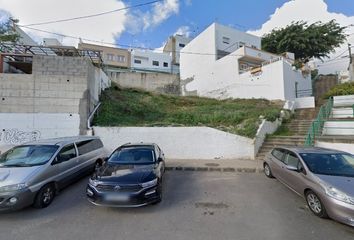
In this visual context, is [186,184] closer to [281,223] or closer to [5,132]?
[281,223]

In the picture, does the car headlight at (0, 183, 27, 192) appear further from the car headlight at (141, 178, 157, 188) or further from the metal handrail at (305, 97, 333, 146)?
the metal handrail at (305, 97, 333, 146)

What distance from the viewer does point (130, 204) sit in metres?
4.64

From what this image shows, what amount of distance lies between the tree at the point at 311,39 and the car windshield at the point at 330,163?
25420mm

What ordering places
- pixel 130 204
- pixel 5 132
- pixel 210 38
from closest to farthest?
pixel 130 204, pixel 5 132, pixel 210 38

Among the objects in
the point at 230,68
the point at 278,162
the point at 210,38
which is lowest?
the point at 278,162

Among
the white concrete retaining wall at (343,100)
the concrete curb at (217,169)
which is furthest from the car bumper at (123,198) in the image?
the white concrete retaining wall at (343,100)

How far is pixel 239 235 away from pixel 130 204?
Answer: 2.30 meters

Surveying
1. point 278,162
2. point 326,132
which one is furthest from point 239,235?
point 326,132

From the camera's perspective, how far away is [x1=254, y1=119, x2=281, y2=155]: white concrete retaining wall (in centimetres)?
1105

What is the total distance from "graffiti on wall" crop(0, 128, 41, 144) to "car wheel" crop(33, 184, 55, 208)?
248 inches

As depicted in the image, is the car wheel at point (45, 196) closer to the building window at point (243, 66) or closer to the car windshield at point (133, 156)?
the car windshield at point (133, 156)

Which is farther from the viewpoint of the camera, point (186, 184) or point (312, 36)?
point (312, 36)

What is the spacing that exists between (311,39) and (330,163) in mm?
28373

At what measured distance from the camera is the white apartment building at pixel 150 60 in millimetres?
41281
